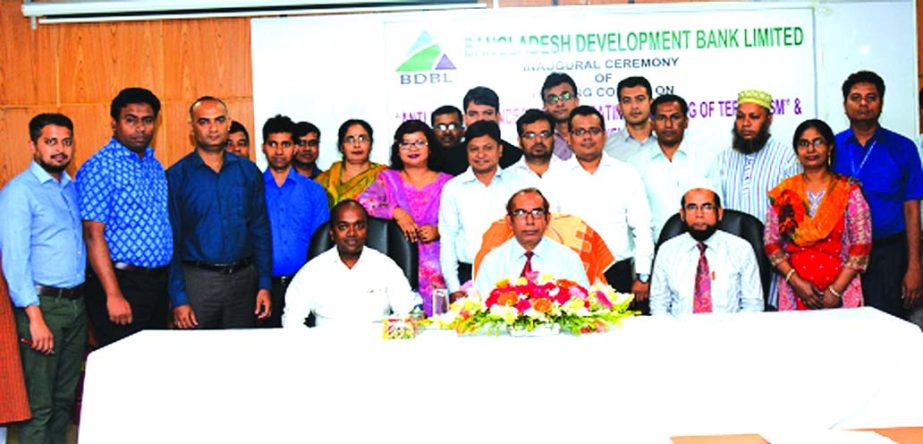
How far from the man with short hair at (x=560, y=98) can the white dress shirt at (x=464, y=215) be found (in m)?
0.68

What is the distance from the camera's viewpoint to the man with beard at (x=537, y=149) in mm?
5816

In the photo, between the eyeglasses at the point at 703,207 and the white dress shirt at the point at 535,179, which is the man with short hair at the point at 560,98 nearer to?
the white dress shirt at the point at 535,179

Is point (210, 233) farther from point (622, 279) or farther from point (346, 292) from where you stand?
point (622, 279)

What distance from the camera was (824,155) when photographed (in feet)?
17.6

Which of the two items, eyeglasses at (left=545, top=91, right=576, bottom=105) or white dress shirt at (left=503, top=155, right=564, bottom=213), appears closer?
white dress shirt at (left=503, top=155, right=564, bottom=213)

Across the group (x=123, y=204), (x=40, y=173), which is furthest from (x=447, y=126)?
(x=40, y=173)

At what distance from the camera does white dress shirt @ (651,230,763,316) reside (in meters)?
5.04

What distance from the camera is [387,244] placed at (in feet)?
17.5

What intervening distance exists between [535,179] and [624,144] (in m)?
0.63

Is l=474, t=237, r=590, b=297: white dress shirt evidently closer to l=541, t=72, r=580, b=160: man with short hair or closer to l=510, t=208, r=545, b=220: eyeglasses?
l=510, t=208, r=545, b=220: eyeglasses

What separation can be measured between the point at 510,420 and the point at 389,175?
2689 mm

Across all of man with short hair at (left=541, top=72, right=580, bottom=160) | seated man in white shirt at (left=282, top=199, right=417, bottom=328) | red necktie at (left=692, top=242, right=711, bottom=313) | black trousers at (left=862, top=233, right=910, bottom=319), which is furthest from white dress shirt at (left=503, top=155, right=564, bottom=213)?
black trousers at (left=862, top=233, right=910, bottom=319)

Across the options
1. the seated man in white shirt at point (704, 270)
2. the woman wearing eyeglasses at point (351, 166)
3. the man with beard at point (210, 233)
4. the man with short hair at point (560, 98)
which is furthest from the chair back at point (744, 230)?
the man with beard at point (210, 233)

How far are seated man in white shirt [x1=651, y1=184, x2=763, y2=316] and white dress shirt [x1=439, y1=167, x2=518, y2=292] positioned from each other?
985 mm
